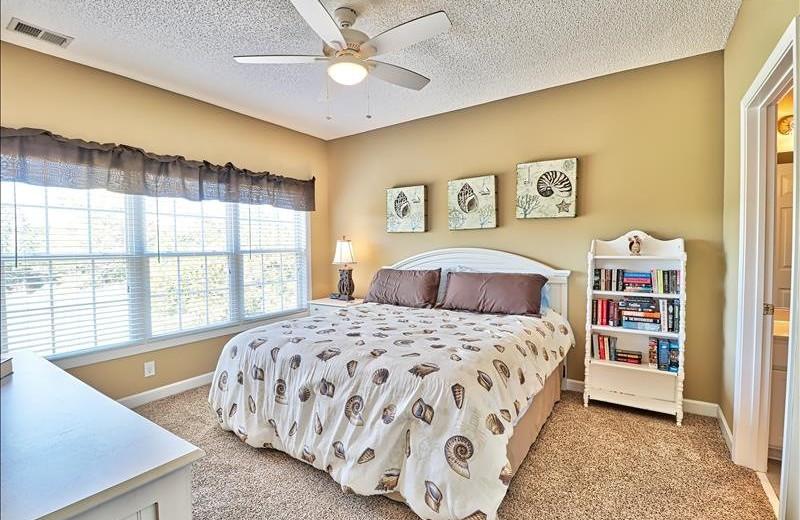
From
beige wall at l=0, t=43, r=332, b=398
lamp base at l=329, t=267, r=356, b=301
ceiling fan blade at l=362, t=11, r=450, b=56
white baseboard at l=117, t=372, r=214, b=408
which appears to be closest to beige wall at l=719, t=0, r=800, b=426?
ceiling fan blade at l=362, t=11, r=450, b=56

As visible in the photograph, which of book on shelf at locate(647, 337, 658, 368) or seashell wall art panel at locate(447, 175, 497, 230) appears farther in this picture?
seashell wall art panel at locate(447, 175, 497, 230)

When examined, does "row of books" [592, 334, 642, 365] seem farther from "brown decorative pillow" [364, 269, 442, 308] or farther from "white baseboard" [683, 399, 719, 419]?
"brown decorative pillow" [364, 269, 442, 308]

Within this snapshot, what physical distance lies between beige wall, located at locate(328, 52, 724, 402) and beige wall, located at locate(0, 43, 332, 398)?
1.34 metres

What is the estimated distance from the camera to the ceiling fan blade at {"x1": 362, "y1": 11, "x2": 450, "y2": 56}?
6.11ft

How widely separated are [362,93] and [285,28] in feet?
3.44

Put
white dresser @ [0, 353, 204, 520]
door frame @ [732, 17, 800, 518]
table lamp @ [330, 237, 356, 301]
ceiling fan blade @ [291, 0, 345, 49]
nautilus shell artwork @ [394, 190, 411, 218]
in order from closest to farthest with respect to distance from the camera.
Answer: white dresser @ [0, 353, 204, 520], ceiling fan blade @ [291, 0, 345, 49], door frame @ [732, 17, 800, 518], nautilus shell artwork @ [394, 190, 411, 218], table lamp @ [330, 237, 356, 301]

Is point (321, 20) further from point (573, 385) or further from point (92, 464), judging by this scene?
point (573, 385)

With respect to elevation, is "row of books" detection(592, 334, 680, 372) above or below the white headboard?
below

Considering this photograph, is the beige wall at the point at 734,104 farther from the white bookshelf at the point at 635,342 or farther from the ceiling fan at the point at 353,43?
the ceiling fan at the point at 353,43

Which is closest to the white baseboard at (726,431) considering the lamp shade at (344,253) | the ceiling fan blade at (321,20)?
the ceiling fan blade at (321,20)

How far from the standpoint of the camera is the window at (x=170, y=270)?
1.78 meters

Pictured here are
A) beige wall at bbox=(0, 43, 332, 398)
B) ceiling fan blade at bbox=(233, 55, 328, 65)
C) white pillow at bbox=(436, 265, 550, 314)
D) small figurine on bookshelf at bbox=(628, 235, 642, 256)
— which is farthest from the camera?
white pillow at bbox=(436, 265, 550, 314)

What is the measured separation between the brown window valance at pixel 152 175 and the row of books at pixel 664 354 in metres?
3.59

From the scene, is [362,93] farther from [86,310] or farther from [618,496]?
[618,496]
